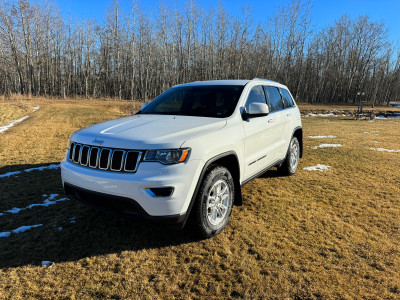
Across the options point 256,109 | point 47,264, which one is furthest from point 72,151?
point 256,109

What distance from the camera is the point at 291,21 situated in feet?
128

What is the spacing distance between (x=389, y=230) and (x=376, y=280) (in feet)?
4.14

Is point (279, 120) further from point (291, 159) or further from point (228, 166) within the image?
point (228, 166)

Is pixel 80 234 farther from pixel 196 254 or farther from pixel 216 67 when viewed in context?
pixel 216 67

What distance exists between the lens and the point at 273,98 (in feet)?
15.2

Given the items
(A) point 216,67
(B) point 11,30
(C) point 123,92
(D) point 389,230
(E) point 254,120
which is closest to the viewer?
(D) point 389,230

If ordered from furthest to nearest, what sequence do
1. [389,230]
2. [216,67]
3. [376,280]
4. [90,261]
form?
[216,67]
[389,230]
[90,261]
[376,280]

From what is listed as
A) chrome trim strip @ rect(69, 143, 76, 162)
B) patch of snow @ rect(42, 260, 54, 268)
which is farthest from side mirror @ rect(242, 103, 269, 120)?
patch of snow @ rect(42, 260, 54, 268)

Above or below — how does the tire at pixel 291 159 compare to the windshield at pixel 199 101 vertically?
below

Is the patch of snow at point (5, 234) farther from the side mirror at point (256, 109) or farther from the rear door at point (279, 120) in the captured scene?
the rear door at point (279, 120)

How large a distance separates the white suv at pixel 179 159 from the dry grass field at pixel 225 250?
44cm

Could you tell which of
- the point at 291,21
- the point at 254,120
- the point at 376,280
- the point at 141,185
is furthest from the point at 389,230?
the point at 291,21

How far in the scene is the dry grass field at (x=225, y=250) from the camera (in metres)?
2.29

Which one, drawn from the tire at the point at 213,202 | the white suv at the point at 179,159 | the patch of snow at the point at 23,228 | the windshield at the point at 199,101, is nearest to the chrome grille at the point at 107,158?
the white suv at the point at 179,159
